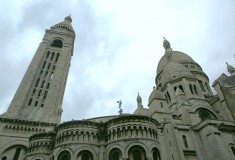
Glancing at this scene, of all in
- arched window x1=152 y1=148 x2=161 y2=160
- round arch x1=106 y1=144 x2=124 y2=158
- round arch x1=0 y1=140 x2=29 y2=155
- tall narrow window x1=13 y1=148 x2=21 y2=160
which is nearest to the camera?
round arch x1=106 y1=144 x2=124 y2=158

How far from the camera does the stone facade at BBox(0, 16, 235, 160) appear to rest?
69.2 feet

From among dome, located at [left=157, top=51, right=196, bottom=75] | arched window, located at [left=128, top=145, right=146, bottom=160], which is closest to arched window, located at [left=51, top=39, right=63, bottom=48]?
dome, located at [left=157, top=51, right=196, bottom=75]

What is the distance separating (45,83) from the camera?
116 feet

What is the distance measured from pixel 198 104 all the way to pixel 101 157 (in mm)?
18173

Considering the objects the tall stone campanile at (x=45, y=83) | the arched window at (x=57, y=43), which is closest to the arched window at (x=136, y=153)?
the tall stone campanile at (x=45, y=83)

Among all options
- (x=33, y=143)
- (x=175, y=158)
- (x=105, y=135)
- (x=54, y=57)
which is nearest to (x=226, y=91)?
(x=175, y=158)

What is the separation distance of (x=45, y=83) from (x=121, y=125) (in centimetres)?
1945

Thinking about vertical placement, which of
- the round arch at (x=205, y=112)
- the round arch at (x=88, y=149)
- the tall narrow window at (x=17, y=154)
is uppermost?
the round arch at (x=205, y=112)

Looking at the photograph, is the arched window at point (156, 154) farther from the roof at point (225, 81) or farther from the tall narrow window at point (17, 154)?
the tall narrow window at point (17, 154)

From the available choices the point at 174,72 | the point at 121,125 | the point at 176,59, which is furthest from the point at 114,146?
the point at 176,59

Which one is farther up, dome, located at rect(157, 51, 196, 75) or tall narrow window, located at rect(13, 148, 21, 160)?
dome, located at rect(157, 51, 196, 75)

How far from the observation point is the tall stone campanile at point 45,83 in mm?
30594

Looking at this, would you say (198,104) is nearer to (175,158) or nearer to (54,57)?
(175,158)

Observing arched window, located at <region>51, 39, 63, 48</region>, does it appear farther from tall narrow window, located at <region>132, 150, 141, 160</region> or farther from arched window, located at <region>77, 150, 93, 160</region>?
tall narrow window, located at <region>132, 150, 141, 160</region>
